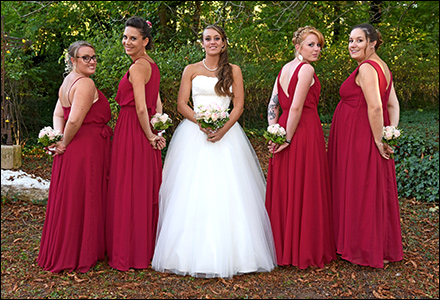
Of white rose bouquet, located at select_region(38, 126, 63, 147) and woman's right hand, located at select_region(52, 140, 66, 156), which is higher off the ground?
white rose bouquet, located at select_region(38, 126, 63, 147)

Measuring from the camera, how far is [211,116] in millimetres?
4617

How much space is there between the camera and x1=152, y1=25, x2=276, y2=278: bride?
14.7 ft

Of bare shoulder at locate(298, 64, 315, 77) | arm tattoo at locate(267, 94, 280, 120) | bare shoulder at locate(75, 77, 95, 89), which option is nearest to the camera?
bare shoulder at locate(75, 77, 95, 89)

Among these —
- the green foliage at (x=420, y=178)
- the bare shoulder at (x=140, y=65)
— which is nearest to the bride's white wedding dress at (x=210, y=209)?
the bare shoulder at (x=140, y=65)

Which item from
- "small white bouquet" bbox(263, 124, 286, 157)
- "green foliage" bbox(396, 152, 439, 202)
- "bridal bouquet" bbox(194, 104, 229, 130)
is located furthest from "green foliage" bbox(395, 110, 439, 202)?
"bridal bouquet" bbox(194, 104, 229, 130)

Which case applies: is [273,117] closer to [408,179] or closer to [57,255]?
[57,255]

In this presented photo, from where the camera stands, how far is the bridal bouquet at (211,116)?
462 centimetres

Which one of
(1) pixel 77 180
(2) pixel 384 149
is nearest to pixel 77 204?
(1) pixel 77 180

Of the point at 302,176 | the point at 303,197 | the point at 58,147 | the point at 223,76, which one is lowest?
the point at 303,197

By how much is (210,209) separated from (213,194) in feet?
0.54

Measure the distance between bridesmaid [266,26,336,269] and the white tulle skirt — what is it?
0.21m

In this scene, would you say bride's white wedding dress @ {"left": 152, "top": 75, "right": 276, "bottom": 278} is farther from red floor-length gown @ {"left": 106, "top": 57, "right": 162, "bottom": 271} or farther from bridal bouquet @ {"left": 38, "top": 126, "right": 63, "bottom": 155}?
bridal bouquet @ {"left": 38, "top": 126, "right": 63, "bottom": 155}

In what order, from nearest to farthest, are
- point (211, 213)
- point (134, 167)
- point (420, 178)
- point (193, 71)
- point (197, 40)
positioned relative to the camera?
point (211, 213), point (134, 167), point (193, 71), point (420, 178), point (197, 40)

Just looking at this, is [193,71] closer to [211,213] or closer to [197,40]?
[211,213]
